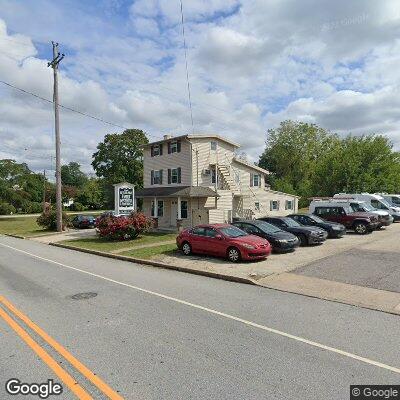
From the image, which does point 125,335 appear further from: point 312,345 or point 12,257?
point 12,257

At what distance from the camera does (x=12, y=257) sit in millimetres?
18266

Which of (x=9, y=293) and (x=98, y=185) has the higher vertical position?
(x=98, y=185)

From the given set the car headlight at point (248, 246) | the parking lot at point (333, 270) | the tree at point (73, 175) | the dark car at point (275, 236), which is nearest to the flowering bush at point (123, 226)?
the parking lot at point (333, 270)

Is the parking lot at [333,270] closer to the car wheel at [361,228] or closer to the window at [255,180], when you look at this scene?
the car wheel at [361,228]

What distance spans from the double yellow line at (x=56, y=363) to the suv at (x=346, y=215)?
1979cm

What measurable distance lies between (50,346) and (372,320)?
5.94 meters

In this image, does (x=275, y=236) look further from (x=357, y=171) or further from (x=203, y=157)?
(x=357, y=171)

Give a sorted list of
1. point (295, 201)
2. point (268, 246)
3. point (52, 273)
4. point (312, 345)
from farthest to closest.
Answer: point (295, 201) → point (268, 246) → point (52, 273) → point (312, 345)

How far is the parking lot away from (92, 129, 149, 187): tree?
43004 millimetres

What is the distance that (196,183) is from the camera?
29.9 meters

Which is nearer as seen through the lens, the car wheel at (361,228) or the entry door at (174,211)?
the car wheel at (361,228)

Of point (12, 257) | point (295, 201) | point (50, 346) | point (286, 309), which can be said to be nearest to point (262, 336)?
point (286, 309)

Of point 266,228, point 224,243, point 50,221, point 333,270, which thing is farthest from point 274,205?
point 333,270

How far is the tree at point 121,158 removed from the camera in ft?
191
